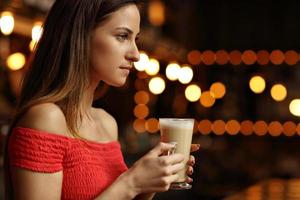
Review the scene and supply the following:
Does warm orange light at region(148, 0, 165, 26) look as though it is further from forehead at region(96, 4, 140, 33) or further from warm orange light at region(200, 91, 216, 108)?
forehead at region(96, 4, 140, 33)

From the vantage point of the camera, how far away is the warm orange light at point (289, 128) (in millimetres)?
14263

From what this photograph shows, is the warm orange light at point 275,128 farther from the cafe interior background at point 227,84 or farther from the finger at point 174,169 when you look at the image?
the finger at point 174,169

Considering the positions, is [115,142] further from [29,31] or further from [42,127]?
[29,31]

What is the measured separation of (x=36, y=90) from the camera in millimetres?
1849

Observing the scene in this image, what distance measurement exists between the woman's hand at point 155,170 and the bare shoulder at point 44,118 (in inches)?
9.9

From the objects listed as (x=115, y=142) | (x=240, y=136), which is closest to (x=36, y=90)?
(x=115, y=142)

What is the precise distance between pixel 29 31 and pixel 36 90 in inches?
233

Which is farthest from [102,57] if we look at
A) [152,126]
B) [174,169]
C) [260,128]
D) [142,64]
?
[260,128]

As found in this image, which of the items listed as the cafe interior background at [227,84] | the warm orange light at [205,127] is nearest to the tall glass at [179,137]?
the cafe interior background at [227,84]

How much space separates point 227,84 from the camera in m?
15.8

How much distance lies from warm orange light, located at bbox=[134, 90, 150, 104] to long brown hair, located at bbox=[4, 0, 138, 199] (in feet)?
40.9

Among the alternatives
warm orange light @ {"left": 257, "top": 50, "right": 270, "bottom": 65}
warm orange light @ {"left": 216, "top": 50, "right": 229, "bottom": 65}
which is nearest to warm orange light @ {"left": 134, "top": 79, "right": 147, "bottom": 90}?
warm orange light @ {"left": 216, "top": 50, "right": 229, "bottom": 65}

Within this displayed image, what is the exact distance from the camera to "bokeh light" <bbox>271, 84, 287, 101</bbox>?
14.5m

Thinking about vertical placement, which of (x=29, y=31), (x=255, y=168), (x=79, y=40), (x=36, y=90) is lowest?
(x=255, y=168)
